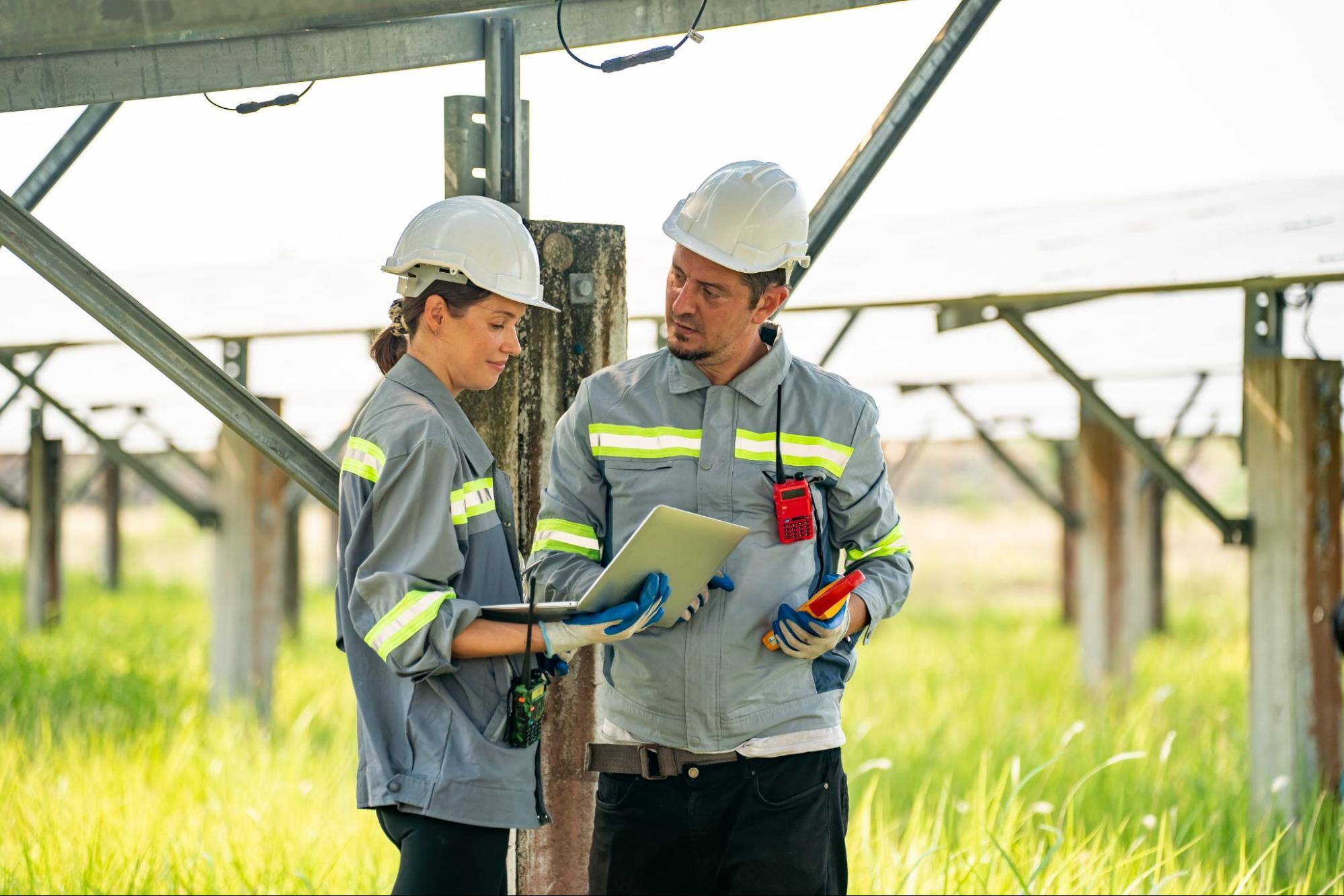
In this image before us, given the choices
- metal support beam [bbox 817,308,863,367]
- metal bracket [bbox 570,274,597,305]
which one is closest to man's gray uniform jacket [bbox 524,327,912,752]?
metal bracket [bbox 570,274,597,305]

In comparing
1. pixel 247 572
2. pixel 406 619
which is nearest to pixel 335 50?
pixel 406 619

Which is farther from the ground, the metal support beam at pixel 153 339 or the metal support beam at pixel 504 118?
the metal support beam at pixel 504 118

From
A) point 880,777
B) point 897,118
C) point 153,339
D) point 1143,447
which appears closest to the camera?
point 153,339

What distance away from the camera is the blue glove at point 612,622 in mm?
2129

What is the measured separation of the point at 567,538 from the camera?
242cm

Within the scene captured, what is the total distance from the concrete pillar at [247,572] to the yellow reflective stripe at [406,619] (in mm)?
4783

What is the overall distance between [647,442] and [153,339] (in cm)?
102

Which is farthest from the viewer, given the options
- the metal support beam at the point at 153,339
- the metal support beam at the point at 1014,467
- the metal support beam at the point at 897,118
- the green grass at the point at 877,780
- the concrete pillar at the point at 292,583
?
the concrete pillar at the point at 292,583

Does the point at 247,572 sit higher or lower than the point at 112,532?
lower

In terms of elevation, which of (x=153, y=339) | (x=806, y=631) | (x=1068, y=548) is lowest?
(x=1068, y=548)

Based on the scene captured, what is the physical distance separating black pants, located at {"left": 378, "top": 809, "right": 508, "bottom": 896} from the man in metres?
0.34

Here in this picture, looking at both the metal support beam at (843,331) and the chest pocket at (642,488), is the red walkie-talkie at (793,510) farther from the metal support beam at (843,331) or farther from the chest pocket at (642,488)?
the metal support beam at (843,331)

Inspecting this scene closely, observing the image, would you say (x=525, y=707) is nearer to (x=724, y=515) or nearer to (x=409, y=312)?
(x=724, y=515)

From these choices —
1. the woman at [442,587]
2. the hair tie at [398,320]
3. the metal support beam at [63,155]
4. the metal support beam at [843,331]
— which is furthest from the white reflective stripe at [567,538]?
the metal support beam at [843,331]
